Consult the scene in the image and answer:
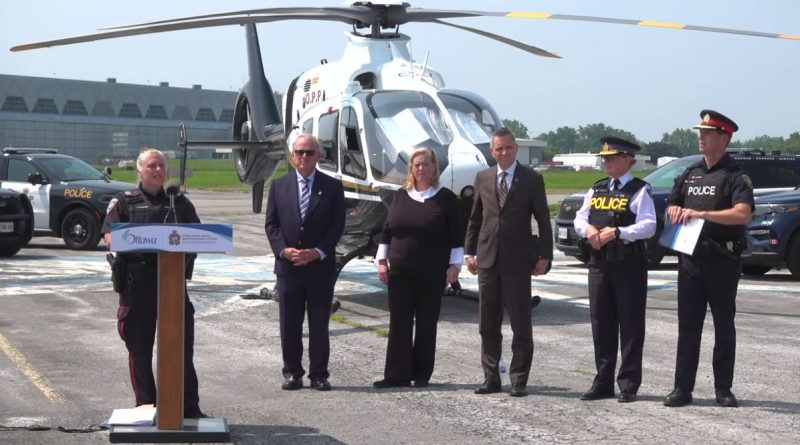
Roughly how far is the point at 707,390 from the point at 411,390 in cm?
213

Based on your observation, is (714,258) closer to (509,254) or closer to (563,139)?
(509,254)

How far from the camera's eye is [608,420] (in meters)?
7.39

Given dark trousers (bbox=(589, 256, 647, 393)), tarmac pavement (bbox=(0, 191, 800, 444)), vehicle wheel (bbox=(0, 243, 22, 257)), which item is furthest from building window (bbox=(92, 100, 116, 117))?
dark trousers (bbox=(589, 256, 647, 393))

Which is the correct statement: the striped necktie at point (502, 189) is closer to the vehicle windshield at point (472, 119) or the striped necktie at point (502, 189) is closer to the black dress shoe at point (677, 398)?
the black dress shoe at point (677, 398)

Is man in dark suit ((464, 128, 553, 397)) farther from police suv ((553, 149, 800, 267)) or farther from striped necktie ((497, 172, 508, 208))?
police suv ((553, 149, 800, 267))

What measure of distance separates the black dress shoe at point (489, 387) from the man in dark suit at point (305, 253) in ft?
3.61

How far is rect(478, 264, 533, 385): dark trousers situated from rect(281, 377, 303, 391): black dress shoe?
134cm

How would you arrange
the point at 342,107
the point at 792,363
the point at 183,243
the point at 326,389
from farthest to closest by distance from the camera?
the point at 342,107 → the point at 792,363 → the point at 326,389 → the point at 183,243

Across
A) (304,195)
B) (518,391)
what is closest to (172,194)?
(304,195)

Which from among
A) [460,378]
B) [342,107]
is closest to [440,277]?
[460,378]

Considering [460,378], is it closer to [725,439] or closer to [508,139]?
[508,139]

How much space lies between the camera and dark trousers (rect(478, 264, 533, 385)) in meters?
8.36

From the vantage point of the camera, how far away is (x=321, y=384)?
8.45 meters

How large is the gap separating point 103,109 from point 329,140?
11106 cm
